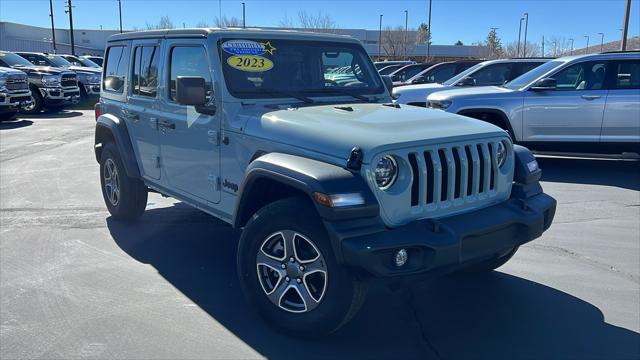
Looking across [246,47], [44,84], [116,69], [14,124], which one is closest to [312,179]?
[246,47]

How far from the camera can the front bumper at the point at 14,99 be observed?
14.9 m

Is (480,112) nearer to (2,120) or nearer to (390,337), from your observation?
(390,337)

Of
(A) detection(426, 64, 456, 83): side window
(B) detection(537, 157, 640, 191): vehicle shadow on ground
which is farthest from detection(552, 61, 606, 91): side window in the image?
(A) detection(426, 64, 456, 83): side window

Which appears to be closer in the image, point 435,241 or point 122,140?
point 435,241

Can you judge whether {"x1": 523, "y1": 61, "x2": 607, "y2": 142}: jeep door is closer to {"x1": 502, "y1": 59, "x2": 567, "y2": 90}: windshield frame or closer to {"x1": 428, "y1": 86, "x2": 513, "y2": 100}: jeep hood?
{"x1": 502, "y1": 59, "x2": 567, "y2": 90}: windshield frame

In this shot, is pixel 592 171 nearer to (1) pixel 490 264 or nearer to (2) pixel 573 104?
(2) pixel 573 104

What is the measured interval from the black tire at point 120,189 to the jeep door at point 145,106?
407 mm

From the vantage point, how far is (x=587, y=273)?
188 inches

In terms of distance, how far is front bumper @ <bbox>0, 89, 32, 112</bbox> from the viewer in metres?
14.9

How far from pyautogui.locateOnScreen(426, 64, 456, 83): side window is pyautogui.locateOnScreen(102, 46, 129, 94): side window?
10.2 m

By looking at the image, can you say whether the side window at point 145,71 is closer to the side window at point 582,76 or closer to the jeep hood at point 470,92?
the jeep hood at point 470,92

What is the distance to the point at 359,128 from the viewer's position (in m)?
3.55

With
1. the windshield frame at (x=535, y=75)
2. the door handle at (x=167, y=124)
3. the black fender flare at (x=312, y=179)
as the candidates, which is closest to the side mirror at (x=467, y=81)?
the windshield frame at (x=535, y=75)

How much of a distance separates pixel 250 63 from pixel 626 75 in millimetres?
6859
